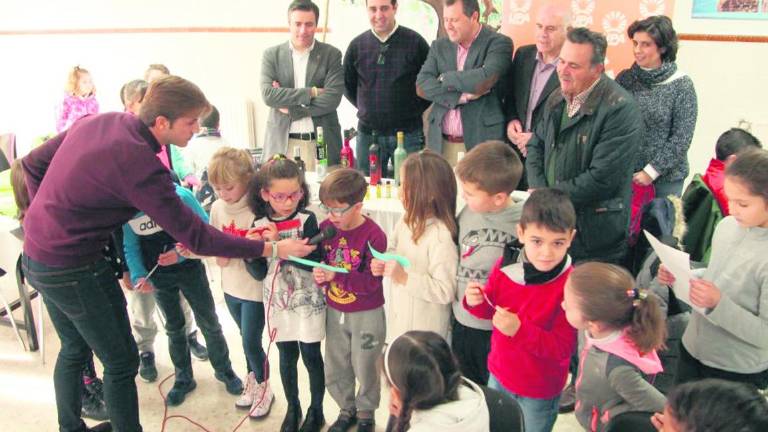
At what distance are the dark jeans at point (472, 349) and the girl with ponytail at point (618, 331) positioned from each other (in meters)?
0.54

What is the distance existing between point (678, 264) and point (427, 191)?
32.1 inches

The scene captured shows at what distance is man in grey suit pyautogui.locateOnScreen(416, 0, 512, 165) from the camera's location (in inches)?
129

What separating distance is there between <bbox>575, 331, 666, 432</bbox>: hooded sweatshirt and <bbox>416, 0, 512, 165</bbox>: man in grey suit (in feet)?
6.56

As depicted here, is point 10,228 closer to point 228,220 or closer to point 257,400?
point 228,220

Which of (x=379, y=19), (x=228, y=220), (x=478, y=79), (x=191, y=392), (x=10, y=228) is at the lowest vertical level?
(x=191, y=392)

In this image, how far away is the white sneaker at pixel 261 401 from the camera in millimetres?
2545

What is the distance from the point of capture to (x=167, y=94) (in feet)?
6.09

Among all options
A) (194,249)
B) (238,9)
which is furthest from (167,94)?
(238,9)

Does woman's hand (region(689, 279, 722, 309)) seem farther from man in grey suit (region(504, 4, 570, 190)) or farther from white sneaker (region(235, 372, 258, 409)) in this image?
white sneaker (region(235, 372, 258, 409))

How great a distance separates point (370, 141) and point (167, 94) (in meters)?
2.03

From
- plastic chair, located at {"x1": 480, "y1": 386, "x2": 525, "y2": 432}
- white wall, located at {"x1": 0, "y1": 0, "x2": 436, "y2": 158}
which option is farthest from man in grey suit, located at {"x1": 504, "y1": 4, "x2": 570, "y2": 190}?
plastic chair, located at {"x1": 480, "y1": 386, "x2": 525, "y2": 432}

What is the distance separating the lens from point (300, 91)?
3.69m

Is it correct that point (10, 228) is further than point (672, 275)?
Yes

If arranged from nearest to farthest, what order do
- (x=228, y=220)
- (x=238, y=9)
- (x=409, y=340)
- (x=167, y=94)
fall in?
(x=409, y=340) < (x=167, y=94) < (x=228, y=220) < (x=238, y=9)
